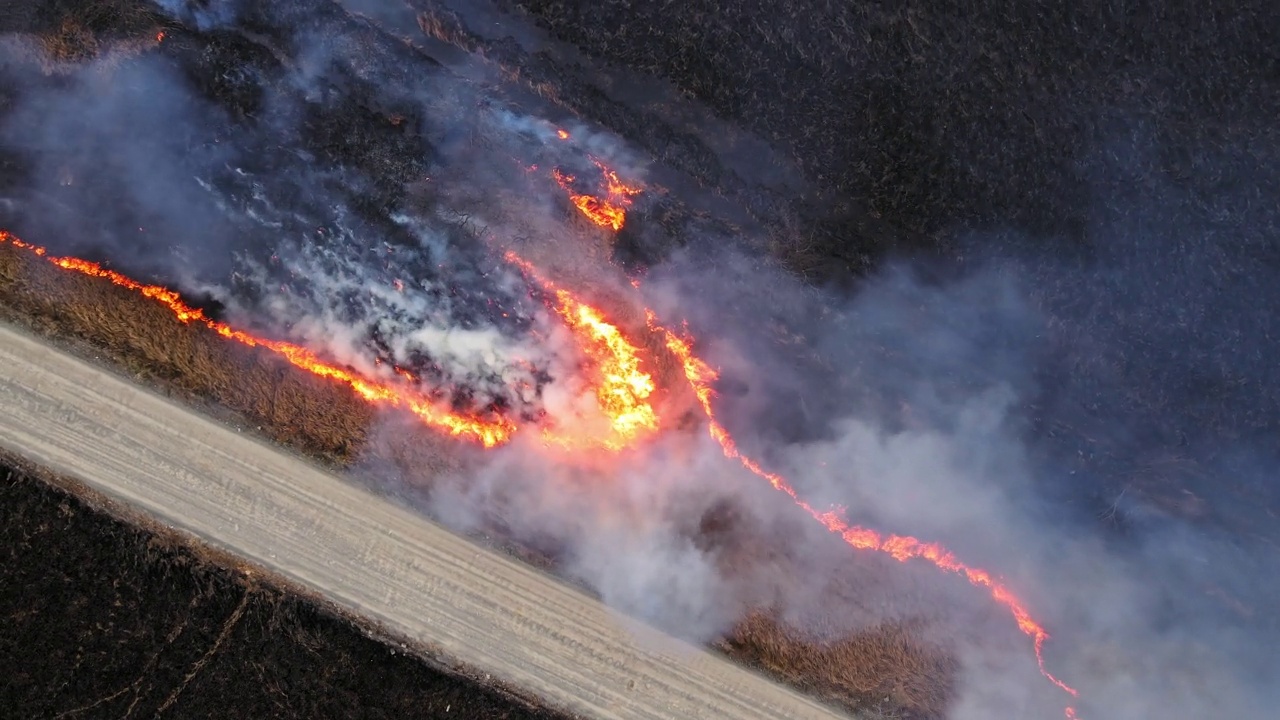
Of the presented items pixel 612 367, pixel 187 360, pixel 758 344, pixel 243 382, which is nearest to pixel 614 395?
pixel 612 367

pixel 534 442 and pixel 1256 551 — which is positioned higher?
pixel 1256 551

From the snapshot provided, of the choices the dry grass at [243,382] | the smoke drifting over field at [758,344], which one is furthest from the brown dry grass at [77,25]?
the smoke drifting over field at [758,344]

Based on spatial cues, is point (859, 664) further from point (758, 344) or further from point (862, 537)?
point (758, 344)

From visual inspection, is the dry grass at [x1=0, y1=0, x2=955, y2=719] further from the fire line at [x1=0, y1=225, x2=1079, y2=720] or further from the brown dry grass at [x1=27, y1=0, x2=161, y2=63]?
the fire line at [x1=0, y1=225, x2=1079, y2=720]

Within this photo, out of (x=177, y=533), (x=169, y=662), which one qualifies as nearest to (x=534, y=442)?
(x=177, y=533)

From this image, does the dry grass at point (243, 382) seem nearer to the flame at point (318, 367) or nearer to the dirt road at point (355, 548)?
the flame at point (318, 367)

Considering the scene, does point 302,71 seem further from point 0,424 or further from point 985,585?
point 985,585
